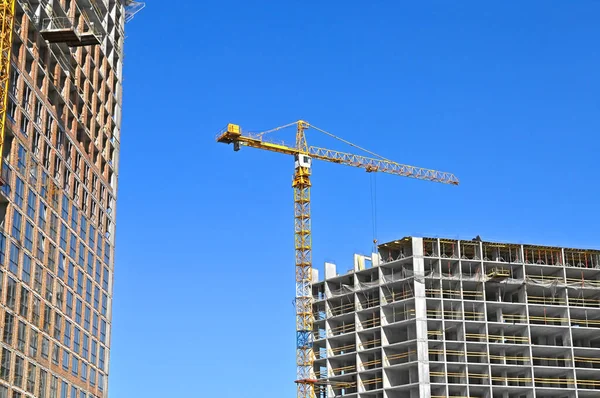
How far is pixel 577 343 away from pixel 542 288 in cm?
964

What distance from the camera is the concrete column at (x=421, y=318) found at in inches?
5925

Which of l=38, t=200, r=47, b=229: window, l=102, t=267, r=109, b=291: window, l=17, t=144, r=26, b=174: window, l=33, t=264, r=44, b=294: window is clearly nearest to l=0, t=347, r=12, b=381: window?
l=33, t=264, r=44, b=294: window

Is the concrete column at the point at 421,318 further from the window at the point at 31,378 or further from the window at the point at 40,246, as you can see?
the window at the point at 40,246

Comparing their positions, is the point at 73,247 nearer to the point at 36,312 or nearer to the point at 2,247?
the point at 36,312

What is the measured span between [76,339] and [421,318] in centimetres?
5199

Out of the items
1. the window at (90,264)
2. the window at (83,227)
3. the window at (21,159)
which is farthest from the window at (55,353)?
the window at (21,159)

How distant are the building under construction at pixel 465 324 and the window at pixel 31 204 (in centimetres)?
6206

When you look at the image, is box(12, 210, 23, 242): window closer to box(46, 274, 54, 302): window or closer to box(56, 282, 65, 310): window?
box(46, 274, 54, 302): window

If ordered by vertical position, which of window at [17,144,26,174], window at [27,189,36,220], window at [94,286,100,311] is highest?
window at [17,144,26,174]

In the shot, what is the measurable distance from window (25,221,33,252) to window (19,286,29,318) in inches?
173

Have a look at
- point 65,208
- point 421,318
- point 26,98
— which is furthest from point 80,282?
point 421,318

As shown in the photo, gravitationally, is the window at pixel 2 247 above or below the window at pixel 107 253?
below

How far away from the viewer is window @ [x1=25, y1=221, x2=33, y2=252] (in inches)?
4328

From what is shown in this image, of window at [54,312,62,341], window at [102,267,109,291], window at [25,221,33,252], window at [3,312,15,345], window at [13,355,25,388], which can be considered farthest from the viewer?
window at [102,267,109,291]
